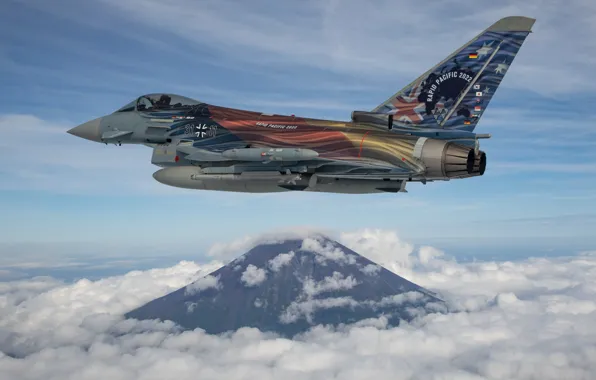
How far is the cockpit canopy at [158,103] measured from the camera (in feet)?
80.4

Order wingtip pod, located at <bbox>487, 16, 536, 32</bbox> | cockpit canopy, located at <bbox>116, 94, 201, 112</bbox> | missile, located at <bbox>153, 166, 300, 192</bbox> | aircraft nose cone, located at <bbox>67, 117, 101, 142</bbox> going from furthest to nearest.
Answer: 1. aircraft nose cone, located at <bbox>67, 117, 101, 142</bbox>
2. cockpit canopy, located at <bbox>116, 94, 201, 112</bbox>
3. wingtip pod, located at <bbox>487, 16, 536, 32</bbox>
4. missile, located at <bbox>153, 166, 300, 192</bbox>

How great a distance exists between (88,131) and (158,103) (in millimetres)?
3647

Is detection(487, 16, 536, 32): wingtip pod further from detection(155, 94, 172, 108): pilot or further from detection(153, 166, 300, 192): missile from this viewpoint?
detection(155, 94, 172, 108): pilot

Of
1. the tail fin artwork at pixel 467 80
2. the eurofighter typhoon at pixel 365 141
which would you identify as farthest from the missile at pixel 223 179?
the tail fin artwork at pixel 467 80

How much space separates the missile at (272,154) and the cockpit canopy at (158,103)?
215 inches

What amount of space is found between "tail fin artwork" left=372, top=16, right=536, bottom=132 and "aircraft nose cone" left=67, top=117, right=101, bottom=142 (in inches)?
552

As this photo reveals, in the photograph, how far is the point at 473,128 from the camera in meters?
20.8

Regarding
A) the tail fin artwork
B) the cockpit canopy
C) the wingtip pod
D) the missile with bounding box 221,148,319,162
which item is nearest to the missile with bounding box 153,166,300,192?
the missile with bounding box 221,148,319,162

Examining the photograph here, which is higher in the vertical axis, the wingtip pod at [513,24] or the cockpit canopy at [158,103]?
the wingtip pod at [513,24]

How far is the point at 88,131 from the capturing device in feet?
83.1

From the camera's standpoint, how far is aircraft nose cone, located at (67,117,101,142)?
25312 mm

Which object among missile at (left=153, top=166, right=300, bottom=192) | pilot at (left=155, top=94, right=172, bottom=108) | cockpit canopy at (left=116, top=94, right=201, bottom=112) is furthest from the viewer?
pilot at (left=155, top=94, right=172, bottom=108)

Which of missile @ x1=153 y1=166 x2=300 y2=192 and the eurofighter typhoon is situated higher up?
the eurofighter typhoon

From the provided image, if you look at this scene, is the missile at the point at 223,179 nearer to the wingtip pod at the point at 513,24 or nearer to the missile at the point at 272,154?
the missile at the point at 272,154
